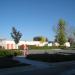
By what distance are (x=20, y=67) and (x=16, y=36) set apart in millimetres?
49232

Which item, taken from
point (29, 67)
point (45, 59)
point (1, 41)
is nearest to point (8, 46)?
point (1, 41)

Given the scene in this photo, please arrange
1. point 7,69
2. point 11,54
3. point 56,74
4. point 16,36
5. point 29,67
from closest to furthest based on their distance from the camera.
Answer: point 56,74 → point 7,69 → point 29,67 → point 11,54 → point 16,36

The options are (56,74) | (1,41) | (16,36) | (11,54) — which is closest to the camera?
(56,74)

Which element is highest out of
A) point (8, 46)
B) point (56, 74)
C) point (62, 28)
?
point (62, 28)

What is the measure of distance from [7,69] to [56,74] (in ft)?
14.4

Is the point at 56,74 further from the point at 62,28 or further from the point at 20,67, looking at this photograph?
the point at 62,28

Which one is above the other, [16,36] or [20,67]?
[16,36]

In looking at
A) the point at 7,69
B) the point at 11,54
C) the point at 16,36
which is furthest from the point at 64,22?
the point at 7,69

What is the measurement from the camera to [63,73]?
52.6ft

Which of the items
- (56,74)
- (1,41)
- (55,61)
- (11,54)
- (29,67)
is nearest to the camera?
(56,74)

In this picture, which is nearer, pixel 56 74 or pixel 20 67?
pixel 56 74

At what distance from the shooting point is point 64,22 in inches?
3228

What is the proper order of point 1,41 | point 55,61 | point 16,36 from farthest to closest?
point 1,41, point 16,36, point 55,61

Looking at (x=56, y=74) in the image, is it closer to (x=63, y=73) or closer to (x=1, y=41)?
(x=63, y=73)
